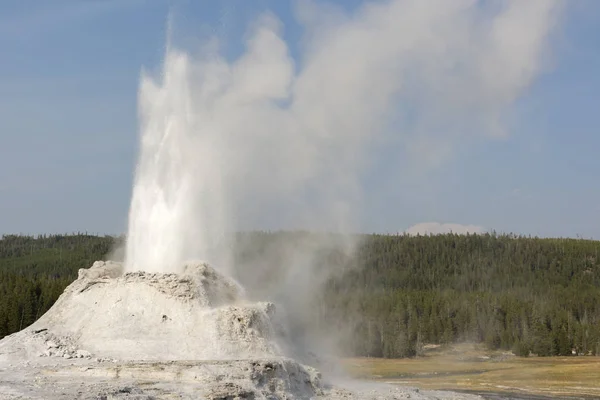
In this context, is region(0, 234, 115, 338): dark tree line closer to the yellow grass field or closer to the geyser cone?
the yellow grass field

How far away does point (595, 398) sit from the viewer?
37062 mm

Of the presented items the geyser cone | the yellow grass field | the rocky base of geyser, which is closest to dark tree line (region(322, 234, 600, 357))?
the yellow grass field

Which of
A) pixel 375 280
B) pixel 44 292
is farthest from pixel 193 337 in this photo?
pixel 375 280

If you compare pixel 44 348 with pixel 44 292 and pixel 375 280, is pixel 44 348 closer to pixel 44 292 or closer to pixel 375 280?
pixel 44 292

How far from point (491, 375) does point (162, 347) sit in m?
33.1

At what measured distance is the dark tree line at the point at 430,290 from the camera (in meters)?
71.3

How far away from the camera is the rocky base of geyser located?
869 inches

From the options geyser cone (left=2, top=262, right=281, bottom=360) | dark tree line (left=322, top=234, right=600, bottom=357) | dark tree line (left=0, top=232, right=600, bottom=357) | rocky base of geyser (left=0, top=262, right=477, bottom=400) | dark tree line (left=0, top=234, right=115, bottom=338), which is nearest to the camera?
rocky base of geyser (left=0, top=262, right=477, bottom=400)

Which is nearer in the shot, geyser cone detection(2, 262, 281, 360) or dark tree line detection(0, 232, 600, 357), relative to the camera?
geyser cone detection(2, 262, 281, 360)

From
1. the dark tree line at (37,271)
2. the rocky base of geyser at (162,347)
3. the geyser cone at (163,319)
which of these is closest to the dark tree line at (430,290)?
the dark tree line at (37,271)

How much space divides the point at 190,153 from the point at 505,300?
73785mm

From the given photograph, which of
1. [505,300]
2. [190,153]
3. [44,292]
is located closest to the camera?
[190,153]

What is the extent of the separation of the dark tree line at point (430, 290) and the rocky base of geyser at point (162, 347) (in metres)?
19.5

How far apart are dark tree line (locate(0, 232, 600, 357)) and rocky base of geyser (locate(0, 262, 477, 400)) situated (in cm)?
1946
